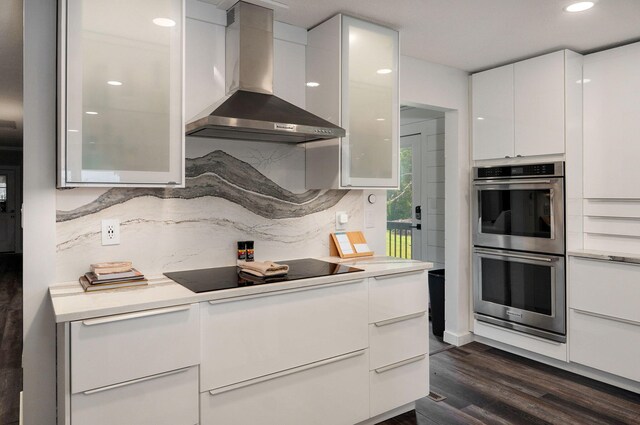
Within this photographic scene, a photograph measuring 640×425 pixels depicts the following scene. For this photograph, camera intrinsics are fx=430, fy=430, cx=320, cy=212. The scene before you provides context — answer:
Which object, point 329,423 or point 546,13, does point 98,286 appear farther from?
point 546,13

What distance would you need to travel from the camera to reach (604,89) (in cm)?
314

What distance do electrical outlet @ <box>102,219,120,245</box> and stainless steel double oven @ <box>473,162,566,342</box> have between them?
2.81 metres

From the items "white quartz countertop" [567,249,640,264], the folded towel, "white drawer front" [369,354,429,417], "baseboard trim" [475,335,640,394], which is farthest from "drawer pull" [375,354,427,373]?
"white quartz countertop" [567,249,640,264]

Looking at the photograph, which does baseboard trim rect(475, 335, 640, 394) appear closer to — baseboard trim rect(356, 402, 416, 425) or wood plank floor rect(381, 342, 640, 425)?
wood plank floor rect(381, 342, 640, 425)

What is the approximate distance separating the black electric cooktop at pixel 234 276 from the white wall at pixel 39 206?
576mm

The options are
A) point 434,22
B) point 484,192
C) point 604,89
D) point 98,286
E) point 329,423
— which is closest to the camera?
point 98,286

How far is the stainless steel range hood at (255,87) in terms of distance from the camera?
88.0 inches

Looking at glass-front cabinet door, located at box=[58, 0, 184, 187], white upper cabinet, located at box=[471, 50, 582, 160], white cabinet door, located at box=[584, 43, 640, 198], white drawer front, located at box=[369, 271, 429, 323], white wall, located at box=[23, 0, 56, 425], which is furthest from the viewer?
white upper cabinet, located at box=[471, 50, 582, 160]

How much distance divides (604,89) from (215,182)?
2.86 metres

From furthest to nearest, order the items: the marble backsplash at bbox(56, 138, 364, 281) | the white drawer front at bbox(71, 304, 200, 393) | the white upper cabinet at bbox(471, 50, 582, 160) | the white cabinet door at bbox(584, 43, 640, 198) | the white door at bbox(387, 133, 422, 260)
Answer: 1. the white door at bbox(387, 133, 422, 260)
2. the white upper cabinet at bbox(471, 50, 582, 160)
3. the white cabinet door at bbox(584, 43, 640, 198)
4. the marble backsplash at bbox(56, 138, 364, 281)
5. the white drawer front at bbox(71, 304, 200, 393)

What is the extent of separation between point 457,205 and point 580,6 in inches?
68.3

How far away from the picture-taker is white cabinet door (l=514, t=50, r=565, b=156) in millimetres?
3188

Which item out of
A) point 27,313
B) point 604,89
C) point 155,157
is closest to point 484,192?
point 604,89

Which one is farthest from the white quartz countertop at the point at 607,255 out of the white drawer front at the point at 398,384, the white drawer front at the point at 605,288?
the white drawer front at the point at 398,384
